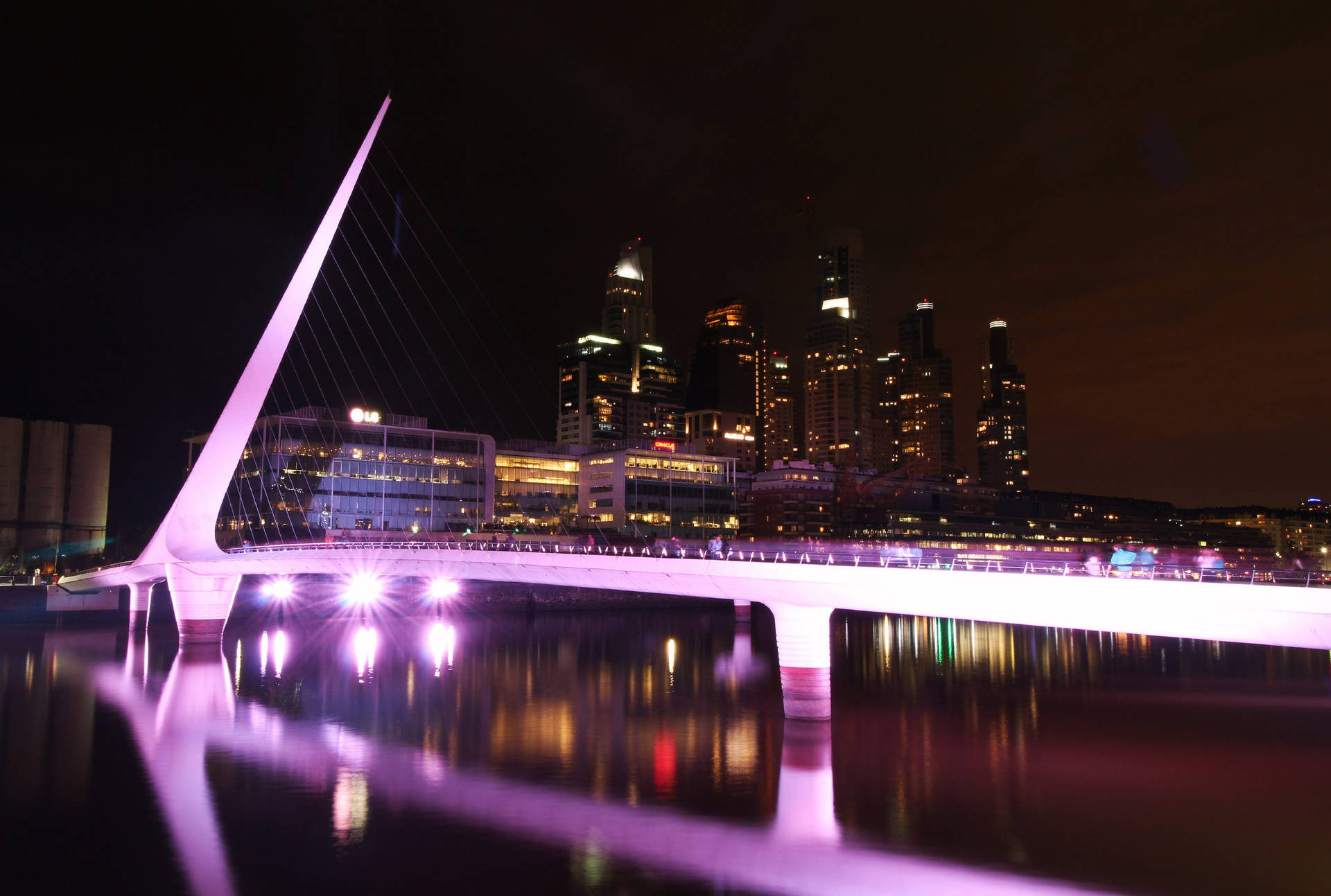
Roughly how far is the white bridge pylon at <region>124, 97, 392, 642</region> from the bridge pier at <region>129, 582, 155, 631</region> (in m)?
10.6

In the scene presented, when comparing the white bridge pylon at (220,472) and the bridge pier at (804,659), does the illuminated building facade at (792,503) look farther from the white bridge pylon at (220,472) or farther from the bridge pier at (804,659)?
the bridge pier at (804,659)

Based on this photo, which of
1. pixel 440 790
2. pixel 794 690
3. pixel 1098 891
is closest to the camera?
pixel 1098 891

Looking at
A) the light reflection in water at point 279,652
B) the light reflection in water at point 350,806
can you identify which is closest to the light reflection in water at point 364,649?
the light reflection in water at point 279,652

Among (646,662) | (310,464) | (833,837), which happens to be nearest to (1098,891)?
(833,837)

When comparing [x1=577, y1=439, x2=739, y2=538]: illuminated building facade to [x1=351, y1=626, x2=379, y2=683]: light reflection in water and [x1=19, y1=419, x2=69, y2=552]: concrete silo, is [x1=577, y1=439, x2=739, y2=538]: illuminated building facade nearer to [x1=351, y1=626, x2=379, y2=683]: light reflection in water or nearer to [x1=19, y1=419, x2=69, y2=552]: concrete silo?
[x1=351, y1=626, x2=379, y2=683]: light reflection in water

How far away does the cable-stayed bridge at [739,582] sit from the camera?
19078 mm

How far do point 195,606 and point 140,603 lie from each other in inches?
563

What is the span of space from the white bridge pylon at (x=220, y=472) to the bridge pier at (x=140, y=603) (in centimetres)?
1064

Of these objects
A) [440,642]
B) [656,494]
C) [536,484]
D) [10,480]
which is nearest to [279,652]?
[440,642]

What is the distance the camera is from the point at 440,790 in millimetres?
23328

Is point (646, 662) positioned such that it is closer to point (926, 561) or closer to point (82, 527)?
point (926, 561)

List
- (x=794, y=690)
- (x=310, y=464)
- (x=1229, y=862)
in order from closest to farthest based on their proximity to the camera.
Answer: (x=1229, y=862) → (x=794, y=690) → (x=310, y=464)

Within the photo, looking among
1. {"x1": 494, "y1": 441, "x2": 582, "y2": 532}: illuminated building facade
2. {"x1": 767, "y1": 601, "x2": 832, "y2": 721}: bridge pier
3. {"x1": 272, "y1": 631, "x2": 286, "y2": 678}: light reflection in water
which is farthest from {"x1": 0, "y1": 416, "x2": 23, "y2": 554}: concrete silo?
{"x1": 767, "y1": 601, "x2": 832, "y2": 721}: bridge pier

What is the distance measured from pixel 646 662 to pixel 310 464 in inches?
2091
